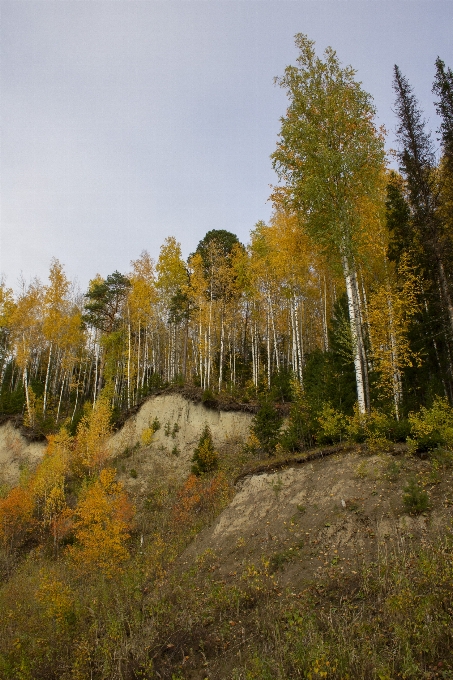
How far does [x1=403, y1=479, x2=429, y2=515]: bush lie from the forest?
2.20m

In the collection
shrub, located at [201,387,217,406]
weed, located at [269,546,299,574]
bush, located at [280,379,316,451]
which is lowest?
weed, located at [269,546,299,574]

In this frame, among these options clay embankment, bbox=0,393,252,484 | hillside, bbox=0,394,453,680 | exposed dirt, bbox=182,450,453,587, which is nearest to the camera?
hillside, bbox=0,394,453,680

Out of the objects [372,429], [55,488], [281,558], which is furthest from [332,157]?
[55,488]

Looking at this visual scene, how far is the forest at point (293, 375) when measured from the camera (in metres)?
11.2

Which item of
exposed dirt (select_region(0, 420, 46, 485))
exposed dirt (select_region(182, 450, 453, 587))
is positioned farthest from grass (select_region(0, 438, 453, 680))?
exposed dirt (select_region(0, 420, 46, 485))

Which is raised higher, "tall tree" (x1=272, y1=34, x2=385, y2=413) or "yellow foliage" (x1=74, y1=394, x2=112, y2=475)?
"tall tree" (x1=272, y1=34, x2=385, y2=413)

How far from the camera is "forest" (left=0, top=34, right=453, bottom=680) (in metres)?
11.2

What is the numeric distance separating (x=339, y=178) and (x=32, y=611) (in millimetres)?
18746

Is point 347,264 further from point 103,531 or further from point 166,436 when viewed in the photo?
point 166,436

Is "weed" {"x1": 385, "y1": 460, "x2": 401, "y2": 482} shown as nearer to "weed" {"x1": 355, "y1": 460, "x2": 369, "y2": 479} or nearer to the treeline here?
"weed" {"x1": 355, "y1": 460, "x2": 369, "y2": 479}

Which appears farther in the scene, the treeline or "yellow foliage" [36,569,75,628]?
the treeline

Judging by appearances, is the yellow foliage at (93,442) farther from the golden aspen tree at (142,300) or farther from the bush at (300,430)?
the bush at (300,430)

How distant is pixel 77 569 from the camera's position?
17.7m

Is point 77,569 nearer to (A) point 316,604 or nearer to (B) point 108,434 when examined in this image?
(B) point 108,434
